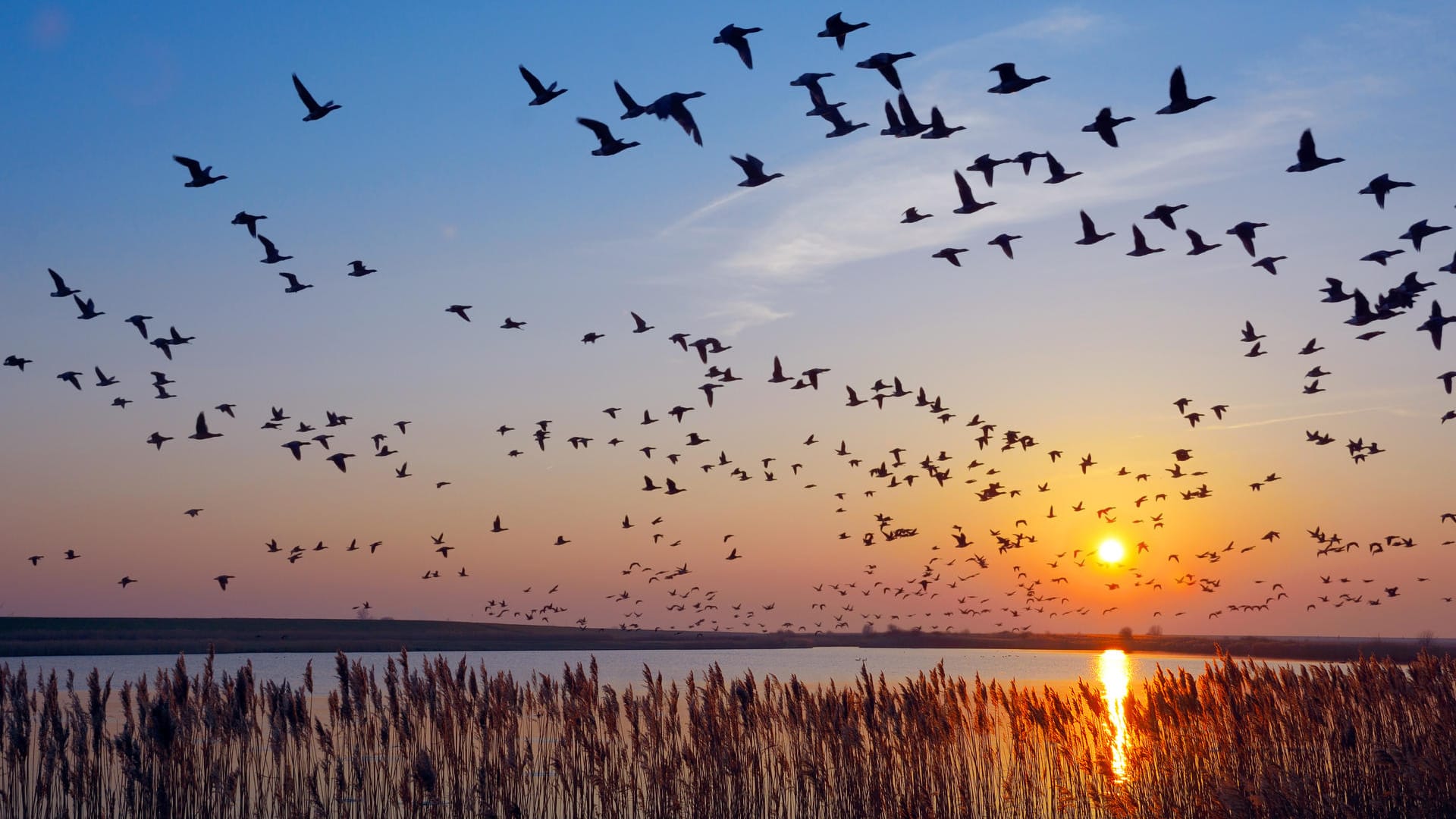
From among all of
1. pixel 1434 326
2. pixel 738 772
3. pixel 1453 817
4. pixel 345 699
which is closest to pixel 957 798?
pixel 738 772

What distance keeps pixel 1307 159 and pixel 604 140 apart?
491 inches

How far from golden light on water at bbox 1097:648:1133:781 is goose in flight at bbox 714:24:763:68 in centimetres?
1212

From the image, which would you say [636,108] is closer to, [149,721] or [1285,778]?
[149,721]

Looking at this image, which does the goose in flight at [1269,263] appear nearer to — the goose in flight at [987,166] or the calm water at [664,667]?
the goose in flight at [987,166]

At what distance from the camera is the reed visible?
16.9 m

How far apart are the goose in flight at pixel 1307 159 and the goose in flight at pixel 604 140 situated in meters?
11.7

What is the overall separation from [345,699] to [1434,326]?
21.8 m

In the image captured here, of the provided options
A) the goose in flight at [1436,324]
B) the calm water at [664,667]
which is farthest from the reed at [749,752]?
the calm water at [664,667]

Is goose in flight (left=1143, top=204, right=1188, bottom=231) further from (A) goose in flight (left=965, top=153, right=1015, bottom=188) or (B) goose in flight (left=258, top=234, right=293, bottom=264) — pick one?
(B) goose in flight (left=258, top=234, right=293, bottom=264)

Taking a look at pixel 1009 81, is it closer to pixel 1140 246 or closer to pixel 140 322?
pixel 1140 246

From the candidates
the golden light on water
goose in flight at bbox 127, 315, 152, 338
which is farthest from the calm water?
goose in flight at bbox 127, 315, 152, 338

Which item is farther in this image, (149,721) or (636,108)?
(636,108)

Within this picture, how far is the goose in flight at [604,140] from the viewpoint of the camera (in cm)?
2044

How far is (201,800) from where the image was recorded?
16.7 m
